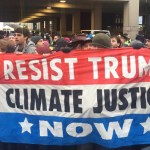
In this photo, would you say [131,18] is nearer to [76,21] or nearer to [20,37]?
[76,21]

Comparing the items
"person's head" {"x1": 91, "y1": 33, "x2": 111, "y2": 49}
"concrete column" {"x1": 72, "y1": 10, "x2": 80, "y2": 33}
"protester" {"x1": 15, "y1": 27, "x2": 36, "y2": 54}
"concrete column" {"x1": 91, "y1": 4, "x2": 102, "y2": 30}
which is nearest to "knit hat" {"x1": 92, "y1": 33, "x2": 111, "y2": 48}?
"person's head" {"x1": 91, "y1": 33, "x2": 111, "y2": 49}

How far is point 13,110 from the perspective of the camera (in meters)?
4.69

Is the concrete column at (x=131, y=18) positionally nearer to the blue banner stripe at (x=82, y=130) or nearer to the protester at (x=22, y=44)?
the protester at (x=22, y=44)

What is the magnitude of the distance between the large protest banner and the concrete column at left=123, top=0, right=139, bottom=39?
24072 mm

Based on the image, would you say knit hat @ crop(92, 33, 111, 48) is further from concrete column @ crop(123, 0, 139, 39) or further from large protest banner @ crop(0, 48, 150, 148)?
concrete column @ crop(123, 0, 139, 39)

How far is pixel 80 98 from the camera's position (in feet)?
14.8

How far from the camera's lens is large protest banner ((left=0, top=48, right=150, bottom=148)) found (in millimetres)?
4484

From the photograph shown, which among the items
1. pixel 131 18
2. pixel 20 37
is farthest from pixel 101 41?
pixel 131 18

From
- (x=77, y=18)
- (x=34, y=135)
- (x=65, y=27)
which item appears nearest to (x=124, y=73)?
(x=34, y=135)

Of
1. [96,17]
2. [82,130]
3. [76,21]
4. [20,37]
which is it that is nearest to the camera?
[82,130]

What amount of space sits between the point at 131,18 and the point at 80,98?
980 inches

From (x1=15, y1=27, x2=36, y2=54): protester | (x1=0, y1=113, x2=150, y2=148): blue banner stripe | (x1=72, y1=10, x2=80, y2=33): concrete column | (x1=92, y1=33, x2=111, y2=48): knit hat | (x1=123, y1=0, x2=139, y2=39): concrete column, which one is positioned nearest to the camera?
(x1=0, y1=113, x2=150, y2=148): blue banner stripe

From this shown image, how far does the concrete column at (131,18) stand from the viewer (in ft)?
92.9

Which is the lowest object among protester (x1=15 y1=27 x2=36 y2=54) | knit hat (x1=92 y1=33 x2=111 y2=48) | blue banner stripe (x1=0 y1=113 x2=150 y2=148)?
blue banner stripe (x1=0 y1=113 x2=150 y2=148)
